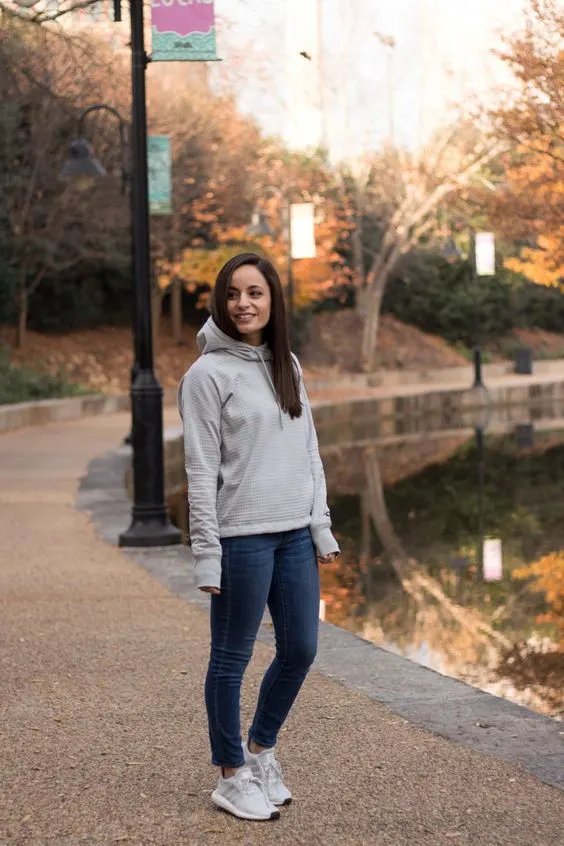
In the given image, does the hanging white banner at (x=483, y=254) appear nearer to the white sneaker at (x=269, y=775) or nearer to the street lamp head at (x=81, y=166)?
the street lamp head at (x=81, y=166)

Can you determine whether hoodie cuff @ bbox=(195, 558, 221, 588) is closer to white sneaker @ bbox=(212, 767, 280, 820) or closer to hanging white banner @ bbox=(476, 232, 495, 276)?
white sneaker @ bbox=(212, 767, 280, 820)

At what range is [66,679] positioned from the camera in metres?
6.62

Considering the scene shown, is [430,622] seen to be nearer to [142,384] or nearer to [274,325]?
[142,384]

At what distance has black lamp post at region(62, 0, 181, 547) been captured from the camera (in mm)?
11008

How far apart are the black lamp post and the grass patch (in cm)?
1611

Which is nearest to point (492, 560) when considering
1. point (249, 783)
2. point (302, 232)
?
point (249, 783)

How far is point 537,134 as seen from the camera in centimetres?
2050

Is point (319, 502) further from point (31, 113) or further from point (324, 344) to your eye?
point (324, 344)

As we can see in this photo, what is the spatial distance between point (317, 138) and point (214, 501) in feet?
135

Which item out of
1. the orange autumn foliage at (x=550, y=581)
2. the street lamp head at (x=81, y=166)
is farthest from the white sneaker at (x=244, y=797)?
the street lamp head at (x=81, y=166)

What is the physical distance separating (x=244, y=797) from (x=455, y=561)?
7.50m

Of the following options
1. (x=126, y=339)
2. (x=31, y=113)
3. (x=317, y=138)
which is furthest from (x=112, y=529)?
(x=317, y=138)

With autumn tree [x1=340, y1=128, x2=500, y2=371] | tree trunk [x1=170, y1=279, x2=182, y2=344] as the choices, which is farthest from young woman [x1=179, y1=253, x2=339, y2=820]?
tree trunk [x1=170, y1=279, x2=182, y2=344]

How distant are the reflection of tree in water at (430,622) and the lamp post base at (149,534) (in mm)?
1225
